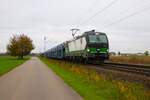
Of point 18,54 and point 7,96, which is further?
point 18,54

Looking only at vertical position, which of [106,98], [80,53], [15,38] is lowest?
[106,98]

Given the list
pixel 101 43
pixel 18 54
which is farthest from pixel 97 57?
pixel 18 54

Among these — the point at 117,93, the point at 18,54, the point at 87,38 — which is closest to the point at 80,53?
the point at 87,38

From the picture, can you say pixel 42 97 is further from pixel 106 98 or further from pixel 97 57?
pixel 97 57

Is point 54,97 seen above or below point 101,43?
below

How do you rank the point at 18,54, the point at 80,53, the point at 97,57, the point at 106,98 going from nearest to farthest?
the point at 106,98, the point at 97,57, the point at 80,53, the point at 18,54

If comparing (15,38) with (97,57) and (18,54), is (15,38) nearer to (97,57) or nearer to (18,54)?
(18,54)

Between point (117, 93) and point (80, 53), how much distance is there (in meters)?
23.3

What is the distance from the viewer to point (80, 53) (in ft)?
112

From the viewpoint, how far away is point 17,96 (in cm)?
1054

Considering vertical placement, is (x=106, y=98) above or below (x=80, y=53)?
below

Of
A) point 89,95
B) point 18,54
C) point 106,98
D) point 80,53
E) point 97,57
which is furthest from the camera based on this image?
Answer: point 18,54

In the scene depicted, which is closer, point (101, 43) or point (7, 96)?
point (7, 96)

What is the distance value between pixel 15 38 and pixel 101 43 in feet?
237
